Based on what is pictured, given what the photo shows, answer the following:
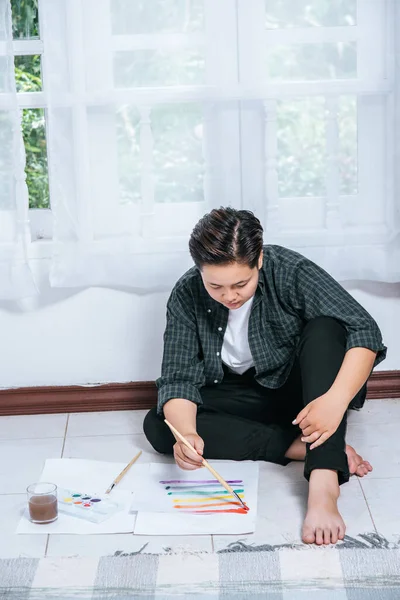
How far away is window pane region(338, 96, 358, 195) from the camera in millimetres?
2418

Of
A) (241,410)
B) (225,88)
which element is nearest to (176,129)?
(225,88)

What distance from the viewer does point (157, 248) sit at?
247 cm

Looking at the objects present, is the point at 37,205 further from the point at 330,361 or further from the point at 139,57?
the point at 330,361

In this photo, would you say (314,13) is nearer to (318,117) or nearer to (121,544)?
(318,117)

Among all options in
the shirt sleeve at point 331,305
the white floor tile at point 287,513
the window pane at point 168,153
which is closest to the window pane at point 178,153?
the window pane at point 168,153

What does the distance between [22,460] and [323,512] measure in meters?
0.81

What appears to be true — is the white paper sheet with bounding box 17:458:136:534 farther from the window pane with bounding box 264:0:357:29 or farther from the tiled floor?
the window pane with bounding box 264:0:357:29

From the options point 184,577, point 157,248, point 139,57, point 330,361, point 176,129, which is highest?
Result: point 139,57

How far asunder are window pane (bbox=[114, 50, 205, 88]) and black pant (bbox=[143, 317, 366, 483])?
753 millimetres

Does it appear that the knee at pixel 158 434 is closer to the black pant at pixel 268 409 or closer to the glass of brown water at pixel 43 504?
Answer: the black pant at pixel 268 409

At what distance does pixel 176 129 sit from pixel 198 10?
302 mm

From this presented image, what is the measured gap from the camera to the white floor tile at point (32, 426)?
246 cm

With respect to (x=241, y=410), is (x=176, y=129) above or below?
above

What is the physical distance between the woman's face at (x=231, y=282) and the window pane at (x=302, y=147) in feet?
1.87
